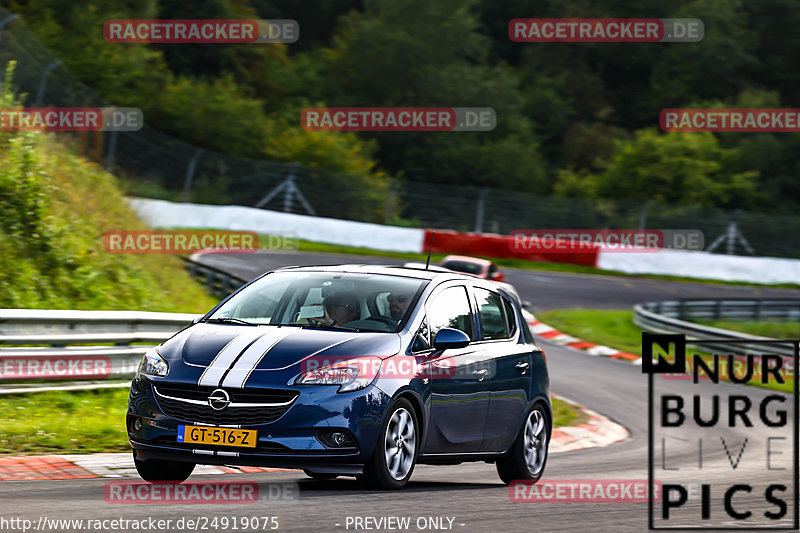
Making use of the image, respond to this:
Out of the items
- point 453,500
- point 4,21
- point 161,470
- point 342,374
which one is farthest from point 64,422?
point 4,21

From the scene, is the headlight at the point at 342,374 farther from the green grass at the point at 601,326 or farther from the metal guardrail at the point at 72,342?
the green grass at the point at 601,326

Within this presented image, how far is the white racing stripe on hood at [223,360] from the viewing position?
23.3ft

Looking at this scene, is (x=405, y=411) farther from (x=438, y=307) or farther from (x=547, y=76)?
(x=547, y=76)

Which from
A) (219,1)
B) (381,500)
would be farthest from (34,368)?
(219,1)

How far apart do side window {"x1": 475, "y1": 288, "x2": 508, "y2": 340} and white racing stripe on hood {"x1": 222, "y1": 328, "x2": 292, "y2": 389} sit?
2.01 m

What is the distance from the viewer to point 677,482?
33.6ft

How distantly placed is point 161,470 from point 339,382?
4.54 feet

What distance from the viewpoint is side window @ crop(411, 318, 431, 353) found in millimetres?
7940

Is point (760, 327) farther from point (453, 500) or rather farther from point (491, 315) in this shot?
point (453, 500)

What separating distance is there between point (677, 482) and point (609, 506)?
8.95 feet

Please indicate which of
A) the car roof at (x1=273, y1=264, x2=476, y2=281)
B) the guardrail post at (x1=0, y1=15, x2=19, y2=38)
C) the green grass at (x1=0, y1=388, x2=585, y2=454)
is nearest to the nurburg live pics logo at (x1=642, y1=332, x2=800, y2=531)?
the car roof at (x1=273, y1=264, x2=476, y2=281)

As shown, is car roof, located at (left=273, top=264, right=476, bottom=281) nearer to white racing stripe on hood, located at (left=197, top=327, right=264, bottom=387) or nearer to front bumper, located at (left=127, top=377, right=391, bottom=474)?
white racing stripe on hood, located at (left=197, top=327, right=264, bottom=387)

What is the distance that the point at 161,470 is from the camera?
301 inches

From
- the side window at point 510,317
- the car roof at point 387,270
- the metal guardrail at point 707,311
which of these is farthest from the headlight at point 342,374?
the metal guardrail at point 707,311
